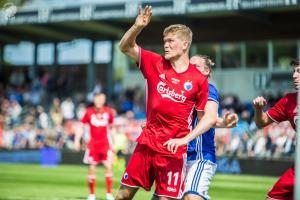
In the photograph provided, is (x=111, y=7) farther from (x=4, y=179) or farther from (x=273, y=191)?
(x=273, y=191)

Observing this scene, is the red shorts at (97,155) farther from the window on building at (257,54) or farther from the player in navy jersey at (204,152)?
the window on building at (257,54)

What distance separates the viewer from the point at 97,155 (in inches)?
607

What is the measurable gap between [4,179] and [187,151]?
12943 mm

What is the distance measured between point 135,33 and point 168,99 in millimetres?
805

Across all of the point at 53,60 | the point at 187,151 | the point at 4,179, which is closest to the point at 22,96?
the point at 53,60

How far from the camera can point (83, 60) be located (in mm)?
39688

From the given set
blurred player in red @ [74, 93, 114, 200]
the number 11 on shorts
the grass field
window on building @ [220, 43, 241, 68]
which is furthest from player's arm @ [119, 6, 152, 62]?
window on building @ [220, 43, 241, 68]

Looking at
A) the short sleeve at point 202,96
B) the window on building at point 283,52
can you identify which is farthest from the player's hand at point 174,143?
the window on building at point 283,52

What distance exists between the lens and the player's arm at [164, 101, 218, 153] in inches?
Result: 271

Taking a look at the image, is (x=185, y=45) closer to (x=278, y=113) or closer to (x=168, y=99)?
(x=168, y=99)

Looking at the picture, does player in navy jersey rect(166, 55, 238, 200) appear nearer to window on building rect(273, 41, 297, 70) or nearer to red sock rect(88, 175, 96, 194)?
red sock rect(88, 175, 96, 194)

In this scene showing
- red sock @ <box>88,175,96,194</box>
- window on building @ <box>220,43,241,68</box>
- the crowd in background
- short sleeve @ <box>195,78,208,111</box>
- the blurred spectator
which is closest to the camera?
short sleeve @ <box>195,78,208,111</box>

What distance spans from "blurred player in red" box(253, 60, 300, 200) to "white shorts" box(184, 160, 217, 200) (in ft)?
2.56

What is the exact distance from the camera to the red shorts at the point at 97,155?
49.6ft
